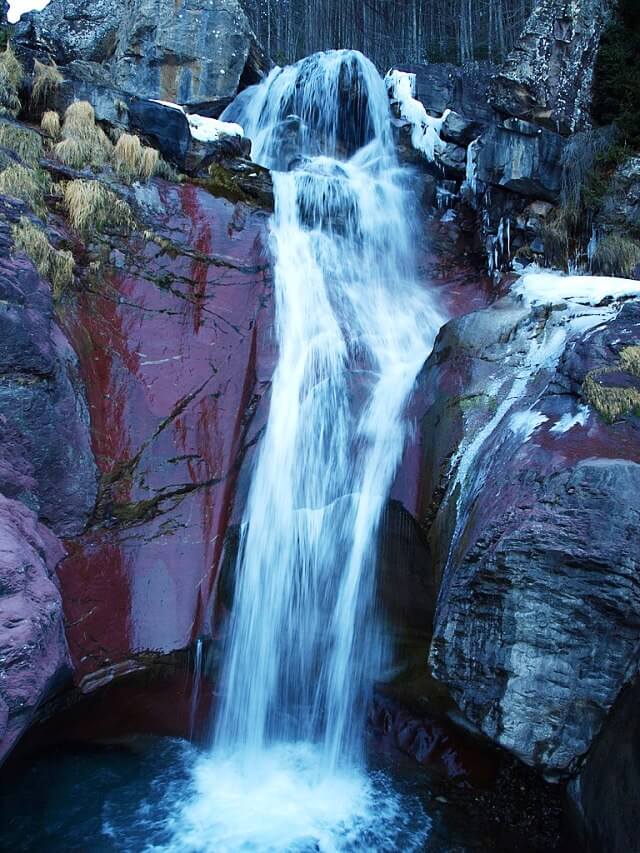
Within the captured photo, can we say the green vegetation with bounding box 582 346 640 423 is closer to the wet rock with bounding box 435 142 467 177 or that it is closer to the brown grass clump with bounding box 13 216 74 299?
the brown grass clump with bounding box 13 216 74 299

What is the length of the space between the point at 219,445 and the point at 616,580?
4.48 metres

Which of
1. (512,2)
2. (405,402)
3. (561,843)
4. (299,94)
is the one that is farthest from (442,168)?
(512,2)

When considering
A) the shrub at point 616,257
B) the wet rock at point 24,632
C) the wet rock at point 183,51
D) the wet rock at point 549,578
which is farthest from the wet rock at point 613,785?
the wet rock at point 183,51

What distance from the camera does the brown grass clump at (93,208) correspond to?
8555 millimetres

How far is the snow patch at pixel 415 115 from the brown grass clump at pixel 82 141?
5888 mm

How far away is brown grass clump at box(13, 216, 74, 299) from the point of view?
761cm

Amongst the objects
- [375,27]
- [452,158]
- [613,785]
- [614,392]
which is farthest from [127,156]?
[375,27]

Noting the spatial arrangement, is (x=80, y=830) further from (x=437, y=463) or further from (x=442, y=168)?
(x=442, y=168)

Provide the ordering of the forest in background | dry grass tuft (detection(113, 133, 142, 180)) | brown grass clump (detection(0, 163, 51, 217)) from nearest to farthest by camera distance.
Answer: brown grass clump (detection(0, 163, 51, 217)) → dry grass tuft (detection(113, 133, 142, 180)) → the forest in background

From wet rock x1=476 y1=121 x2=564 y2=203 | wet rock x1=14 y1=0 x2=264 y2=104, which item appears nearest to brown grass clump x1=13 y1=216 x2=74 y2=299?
wet rock x1=476 y1=121 x2=564 y2=203

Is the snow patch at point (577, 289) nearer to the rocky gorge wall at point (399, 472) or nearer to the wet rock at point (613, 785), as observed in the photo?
the rocky gorge wall at point (399, 472)

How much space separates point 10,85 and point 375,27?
55.0 ft

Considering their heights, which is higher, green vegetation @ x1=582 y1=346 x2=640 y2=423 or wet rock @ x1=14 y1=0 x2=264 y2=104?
wet rock @ x1=14 y1=0 x2=264 y2=104

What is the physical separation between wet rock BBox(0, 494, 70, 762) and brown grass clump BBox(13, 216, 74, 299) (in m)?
3.01
